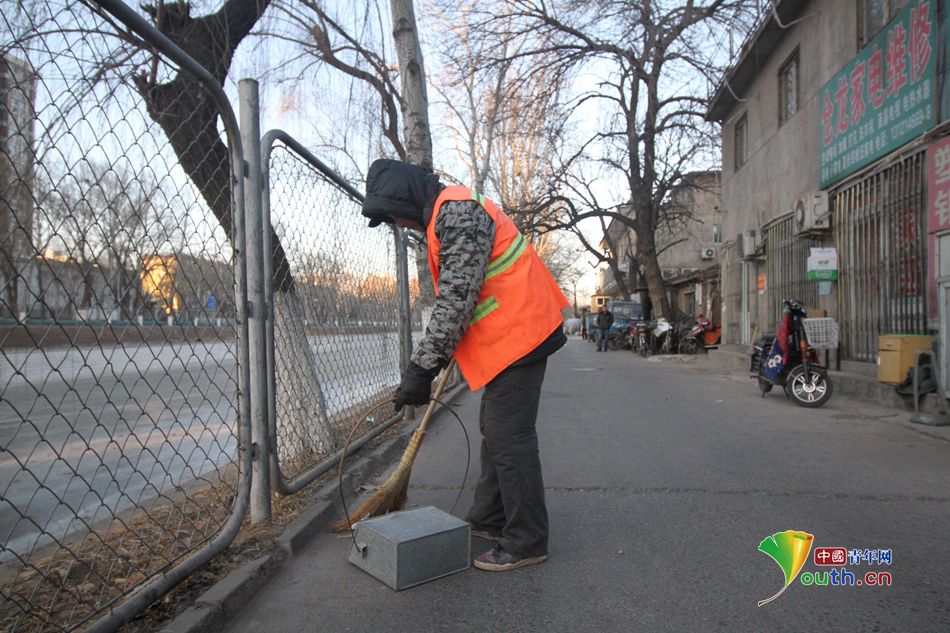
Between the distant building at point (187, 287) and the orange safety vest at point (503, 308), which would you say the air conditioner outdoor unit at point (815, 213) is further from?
the distant building at point (187, 287)

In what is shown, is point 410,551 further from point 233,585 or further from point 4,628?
point 4,628

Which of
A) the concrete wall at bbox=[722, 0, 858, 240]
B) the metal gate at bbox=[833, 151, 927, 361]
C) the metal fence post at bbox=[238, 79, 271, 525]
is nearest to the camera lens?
the metal fence post at bbox=[238, 79, 271, 525]

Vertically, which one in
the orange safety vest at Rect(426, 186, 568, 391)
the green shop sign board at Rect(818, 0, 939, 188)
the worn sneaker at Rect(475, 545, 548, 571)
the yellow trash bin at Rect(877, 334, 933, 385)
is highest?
the green shop sign board at Rect(818, 0, 939, 188)

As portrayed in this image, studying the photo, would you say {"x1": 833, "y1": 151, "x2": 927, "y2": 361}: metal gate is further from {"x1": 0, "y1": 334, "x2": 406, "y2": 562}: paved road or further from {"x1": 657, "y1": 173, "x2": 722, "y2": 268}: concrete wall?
{"x1": 657, "y1": 173, "x2": 722, "y2": 268}: concrete wall

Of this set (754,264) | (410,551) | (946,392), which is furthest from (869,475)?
(754,264)

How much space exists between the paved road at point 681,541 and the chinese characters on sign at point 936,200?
1.81m

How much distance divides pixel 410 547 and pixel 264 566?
67cm

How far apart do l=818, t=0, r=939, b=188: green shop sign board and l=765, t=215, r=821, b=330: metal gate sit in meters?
1.43

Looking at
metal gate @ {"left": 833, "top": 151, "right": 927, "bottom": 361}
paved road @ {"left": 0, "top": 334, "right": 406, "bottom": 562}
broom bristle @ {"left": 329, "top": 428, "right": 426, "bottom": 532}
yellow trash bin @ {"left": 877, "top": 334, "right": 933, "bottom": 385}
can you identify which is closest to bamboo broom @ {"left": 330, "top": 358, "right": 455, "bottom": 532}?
broom bristle @ {"left": 329, "top": 428, "right": 426, "bottom": 532}

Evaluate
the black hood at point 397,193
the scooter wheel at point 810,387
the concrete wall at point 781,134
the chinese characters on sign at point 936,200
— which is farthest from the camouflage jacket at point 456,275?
the concrete wall at point 781,134

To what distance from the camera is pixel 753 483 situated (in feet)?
14.0

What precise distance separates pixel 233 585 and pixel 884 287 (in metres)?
8.72

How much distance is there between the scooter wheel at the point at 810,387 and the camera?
7.76 m

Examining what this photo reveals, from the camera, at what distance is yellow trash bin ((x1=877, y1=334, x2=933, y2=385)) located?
6.74 meters
